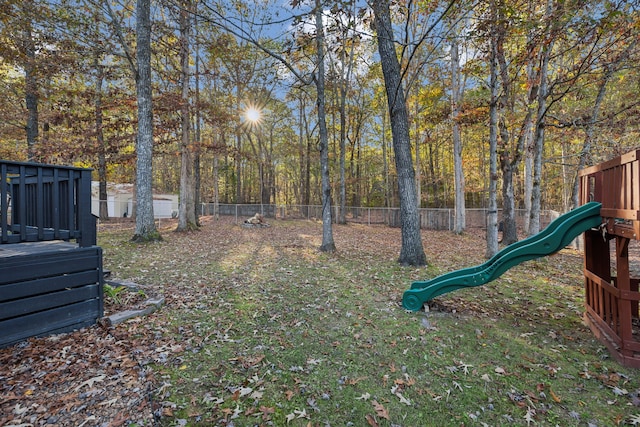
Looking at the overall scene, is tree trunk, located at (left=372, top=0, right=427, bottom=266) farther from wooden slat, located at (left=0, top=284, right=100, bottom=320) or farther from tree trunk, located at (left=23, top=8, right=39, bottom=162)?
tree trunk, located at (left=23, top=8, right=39, bottom=162)

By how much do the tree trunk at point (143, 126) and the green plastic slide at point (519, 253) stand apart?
8.27 metres

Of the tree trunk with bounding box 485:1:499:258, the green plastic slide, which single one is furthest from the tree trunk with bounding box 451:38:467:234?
the green plastic slide

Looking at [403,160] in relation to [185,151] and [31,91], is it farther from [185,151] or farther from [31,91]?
[31,91]

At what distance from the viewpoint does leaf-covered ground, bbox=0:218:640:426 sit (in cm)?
232

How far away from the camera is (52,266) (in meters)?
3.12

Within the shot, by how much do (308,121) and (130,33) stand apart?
16.5 meters

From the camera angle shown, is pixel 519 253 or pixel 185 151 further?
pixel 185 151

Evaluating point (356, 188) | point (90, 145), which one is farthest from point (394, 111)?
point (356, 188)

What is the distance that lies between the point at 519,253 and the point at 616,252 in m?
0.88

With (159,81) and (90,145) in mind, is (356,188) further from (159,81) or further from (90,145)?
(90,145)

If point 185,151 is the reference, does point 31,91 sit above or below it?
above

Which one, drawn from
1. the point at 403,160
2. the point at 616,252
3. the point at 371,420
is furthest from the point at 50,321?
the point at 403,160

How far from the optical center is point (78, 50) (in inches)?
374

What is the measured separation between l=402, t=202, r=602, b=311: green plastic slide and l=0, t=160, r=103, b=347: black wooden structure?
4.16 metres
